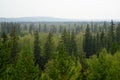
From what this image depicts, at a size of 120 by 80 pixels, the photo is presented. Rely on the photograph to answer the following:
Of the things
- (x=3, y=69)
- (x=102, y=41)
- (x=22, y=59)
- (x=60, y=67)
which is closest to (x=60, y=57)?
A: (x=60, y=67)

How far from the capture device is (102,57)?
42125mm

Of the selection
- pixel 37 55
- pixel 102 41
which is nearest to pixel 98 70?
pixel 37 55

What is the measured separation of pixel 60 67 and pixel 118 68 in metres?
13.8

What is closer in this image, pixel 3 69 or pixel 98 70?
pixel 3 69

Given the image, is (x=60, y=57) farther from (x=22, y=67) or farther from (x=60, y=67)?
(x=22, y=67)

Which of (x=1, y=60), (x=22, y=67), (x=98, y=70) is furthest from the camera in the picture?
(x=98, y=70)

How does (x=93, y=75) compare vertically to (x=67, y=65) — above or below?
below

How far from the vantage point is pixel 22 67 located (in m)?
31.6

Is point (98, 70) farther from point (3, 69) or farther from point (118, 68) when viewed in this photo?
point (3, 69)

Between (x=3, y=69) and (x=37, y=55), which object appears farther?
(x=37, y=55)

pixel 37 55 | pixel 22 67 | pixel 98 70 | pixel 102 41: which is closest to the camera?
pixel 22 67

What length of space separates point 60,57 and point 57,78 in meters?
2.66

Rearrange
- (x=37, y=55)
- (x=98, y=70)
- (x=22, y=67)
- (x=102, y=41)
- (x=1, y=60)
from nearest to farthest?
(x=1, y=60)
(x=22, y=67)
(x=98, y=70)
(x=37, y=55)
(x=102, y=41)

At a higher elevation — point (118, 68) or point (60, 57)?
point (60, 57)
